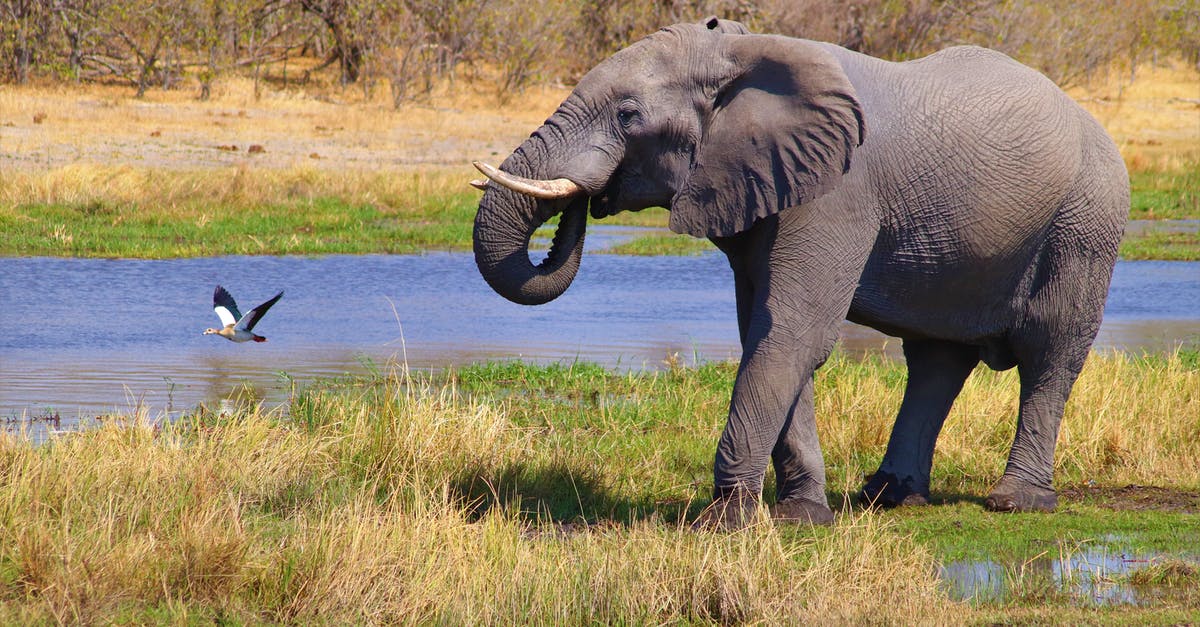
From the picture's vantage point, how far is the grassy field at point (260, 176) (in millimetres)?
17766

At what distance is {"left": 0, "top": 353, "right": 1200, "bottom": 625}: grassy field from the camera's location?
16.5 ft

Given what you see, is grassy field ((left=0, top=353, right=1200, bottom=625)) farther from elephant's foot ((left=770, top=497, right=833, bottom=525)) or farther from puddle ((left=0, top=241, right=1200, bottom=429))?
puddle ((left=0, top=241, right=1200, bottom=429))

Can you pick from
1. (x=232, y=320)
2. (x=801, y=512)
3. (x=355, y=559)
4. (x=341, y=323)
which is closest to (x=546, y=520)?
(x=801, y=512)

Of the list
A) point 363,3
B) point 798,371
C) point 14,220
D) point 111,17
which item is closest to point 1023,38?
point 363,3

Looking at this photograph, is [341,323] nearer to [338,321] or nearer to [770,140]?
[338,321]

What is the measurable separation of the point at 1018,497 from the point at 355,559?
345 centimetres

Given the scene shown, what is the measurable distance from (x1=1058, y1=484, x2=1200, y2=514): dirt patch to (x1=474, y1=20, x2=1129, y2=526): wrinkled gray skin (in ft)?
1.76

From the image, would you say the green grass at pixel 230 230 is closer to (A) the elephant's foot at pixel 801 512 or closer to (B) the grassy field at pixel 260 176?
(B) the grassy field at pixel 260 176

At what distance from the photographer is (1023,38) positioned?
45031 mm

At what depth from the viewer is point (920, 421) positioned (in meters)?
7.25

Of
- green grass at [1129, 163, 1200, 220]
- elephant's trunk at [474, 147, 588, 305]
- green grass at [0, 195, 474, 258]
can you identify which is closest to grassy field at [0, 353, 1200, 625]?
elephant's trunk at [474, 147, 588, 305]

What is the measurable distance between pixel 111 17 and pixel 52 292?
23672mm

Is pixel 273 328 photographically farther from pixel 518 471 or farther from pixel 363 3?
pixel 363 3

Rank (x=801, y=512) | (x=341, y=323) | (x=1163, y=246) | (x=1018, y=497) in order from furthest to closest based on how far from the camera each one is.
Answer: (x=1163, y=246), (x=341, y=323), (x=1018, y=497), (x=801, y=512)
